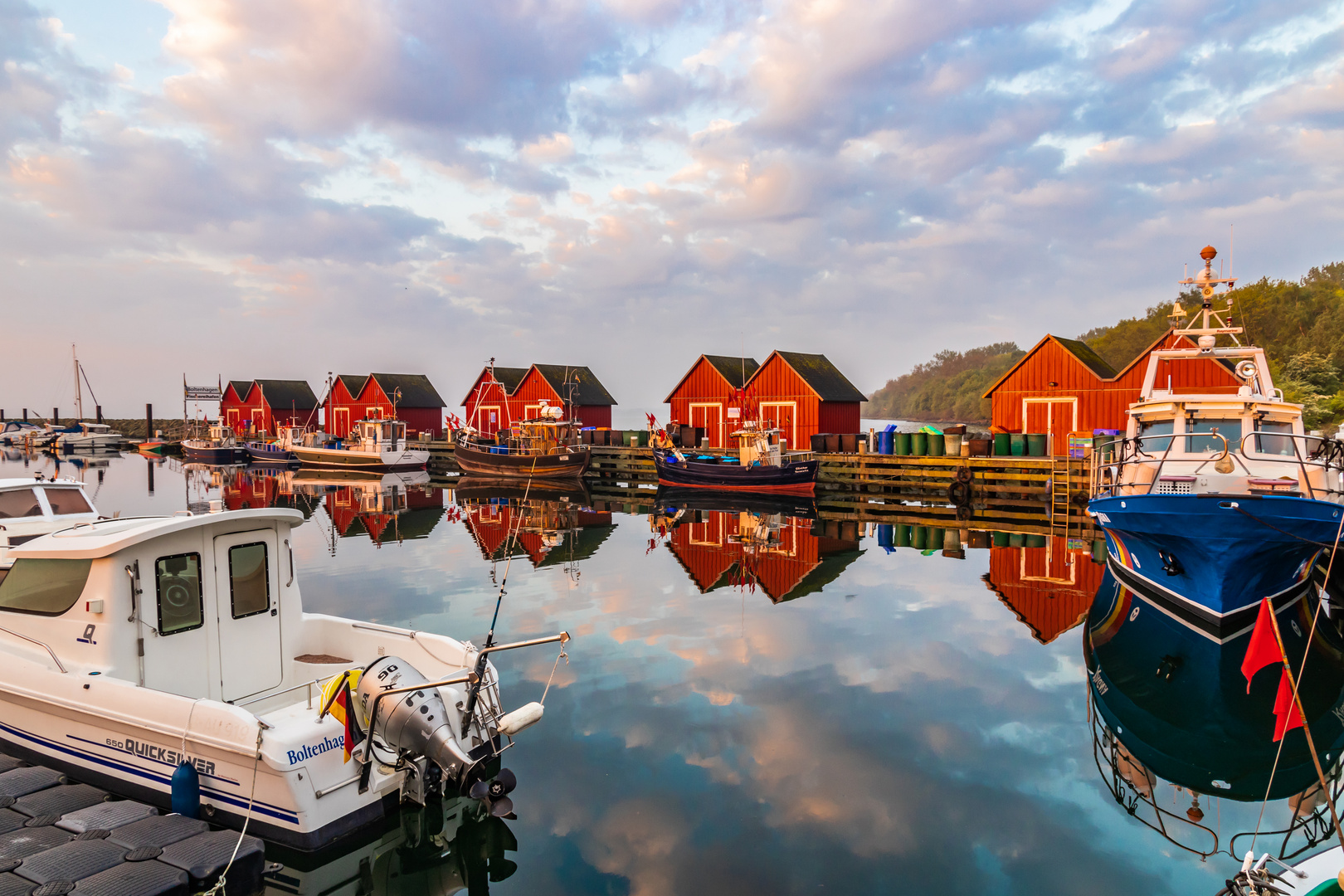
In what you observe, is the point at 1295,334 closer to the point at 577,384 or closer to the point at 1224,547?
the point at 577,384

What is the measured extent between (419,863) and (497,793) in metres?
1.02

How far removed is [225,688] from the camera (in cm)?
697

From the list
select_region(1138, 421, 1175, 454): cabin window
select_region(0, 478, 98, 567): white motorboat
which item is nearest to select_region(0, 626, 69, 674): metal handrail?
select_region(0, 478, 98, 567): white motorboat

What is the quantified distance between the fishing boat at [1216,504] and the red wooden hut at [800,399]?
73.3 ft

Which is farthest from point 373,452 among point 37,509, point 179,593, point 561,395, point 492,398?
A: point 179,593

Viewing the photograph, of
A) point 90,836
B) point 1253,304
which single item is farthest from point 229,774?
point 1253,304

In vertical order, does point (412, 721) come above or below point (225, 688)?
above

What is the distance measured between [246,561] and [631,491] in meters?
29.5

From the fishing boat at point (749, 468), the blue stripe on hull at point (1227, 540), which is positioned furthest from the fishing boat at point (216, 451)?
the blue stripe on hull at point (1227, 540)

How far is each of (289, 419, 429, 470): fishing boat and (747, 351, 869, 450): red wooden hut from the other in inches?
860

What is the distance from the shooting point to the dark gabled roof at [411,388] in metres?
57.3

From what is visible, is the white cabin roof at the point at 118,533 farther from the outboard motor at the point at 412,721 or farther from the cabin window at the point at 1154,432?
the cabin window at the point at 1154,432

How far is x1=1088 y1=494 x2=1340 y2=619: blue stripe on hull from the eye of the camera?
9.70m

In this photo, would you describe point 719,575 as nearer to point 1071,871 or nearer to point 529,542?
point 529,542
